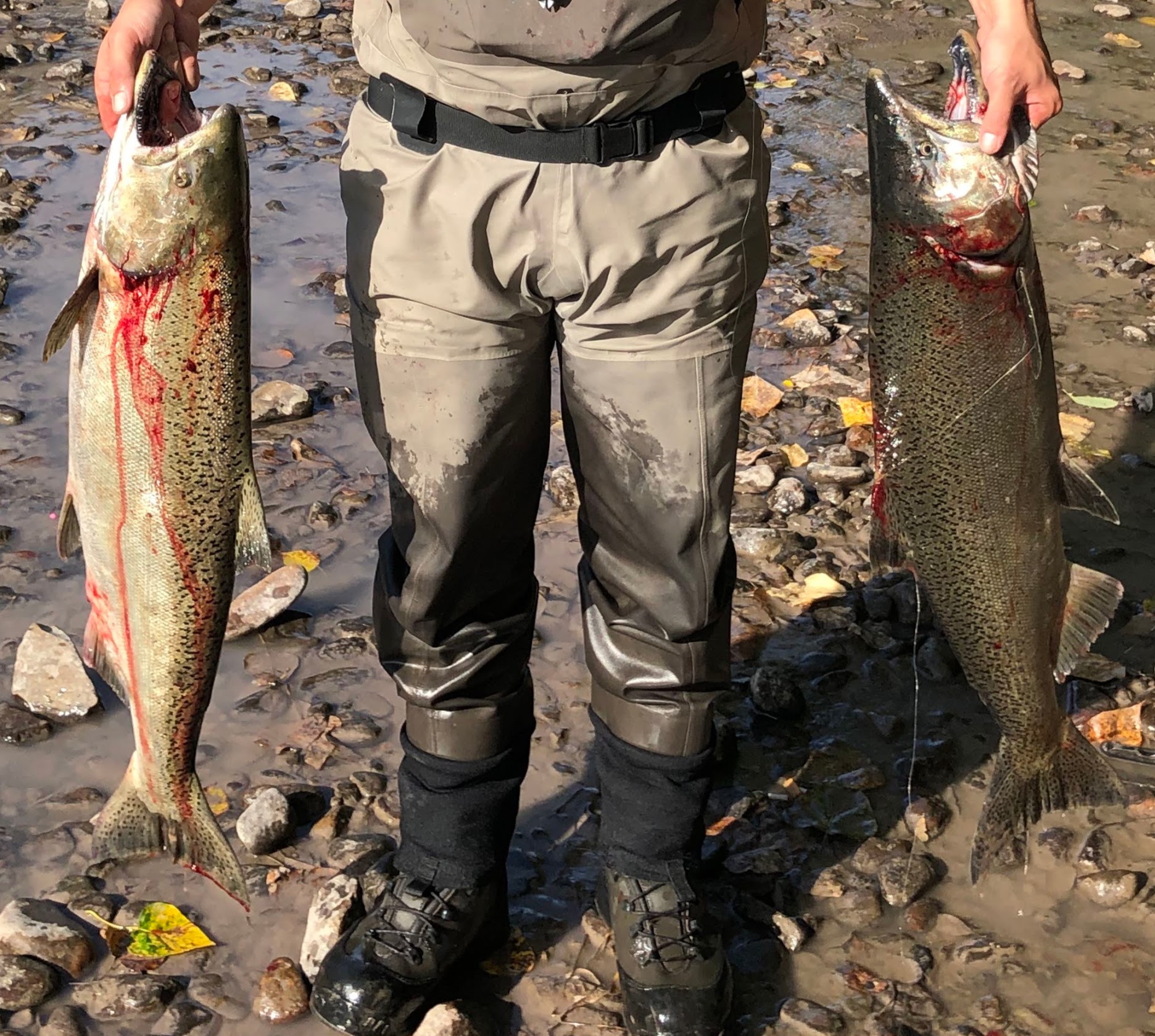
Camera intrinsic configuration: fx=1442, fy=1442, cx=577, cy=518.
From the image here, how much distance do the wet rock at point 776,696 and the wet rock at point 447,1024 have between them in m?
1.33

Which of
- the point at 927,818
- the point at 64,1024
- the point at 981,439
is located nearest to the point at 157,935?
the point at 64,1024

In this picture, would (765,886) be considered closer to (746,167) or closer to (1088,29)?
(746,167)

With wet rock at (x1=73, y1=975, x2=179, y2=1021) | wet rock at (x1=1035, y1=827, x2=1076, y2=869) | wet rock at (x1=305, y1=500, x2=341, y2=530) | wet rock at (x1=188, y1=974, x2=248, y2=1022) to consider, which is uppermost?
wet rock at (x1=1035, y1=827, x2=1076, y2=869)

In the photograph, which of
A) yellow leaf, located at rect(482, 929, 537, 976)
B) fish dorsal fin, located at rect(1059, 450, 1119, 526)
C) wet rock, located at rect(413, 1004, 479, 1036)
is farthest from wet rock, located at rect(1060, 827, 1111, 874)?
wet rock, located at rect(413, 1004, 479, 1036)

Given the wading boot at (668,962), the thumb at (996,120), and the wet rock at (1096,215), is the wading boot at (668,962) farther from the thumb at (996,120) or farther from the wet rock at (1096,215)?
the wet rock at (1096,215)

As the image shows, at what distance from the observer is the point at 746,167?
109 inches

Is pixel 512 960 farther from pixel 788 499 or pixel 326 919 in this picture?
pixel 788 499

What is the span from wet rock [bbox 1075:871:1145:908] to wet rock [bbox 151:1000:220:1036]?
2046 millimetres

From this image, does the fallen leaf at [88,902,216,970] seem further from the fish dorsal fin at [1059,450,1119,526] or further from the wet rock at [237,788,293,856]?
the fish dorsal fin at [1059,450,1119,526]

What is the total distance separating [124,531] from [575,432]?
91 cm

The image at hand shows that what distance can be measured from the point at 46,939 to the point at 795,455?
3071mm

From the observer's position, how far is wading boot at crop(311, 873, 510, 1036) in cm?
310

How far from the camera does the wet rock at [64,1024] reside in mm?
3070

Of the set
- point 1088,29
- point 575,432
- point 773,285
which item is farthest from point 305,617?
point 1088,29
